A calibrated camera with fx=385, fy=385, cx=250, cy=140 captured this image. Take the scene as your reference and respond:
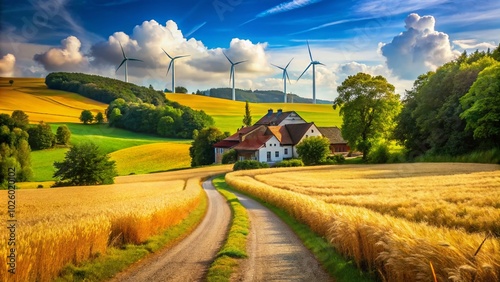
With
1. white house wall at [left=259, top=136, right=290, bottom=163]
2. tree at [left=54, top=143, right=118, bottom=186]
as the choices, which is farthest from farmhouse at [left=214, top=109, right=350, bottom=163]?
tree at [left=54, top=143, right=118, bottom=186]

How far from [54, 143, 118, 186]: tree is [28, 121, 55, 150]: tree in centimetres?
2797

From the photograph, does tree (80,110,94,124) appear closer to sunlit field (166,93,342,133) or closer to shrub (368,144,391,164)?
sunlit field (166,93,342,133)

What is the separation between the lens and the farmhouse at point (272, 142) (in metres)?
89.9

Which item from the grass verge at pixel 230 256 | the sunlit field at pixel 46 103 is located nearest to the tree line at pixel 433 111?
the grass verge at pixel 230 256

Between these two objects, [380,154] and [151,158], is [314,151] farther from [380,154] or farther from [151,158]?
[151,158]

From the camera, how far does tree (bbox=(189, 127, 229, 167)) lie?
317 ft

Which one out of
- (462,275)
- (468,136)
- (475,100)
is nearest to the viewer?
(462,275)

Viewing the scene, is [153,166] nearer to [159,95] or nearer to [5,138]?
[5,138]

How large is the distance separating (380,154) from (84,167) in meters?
51.9

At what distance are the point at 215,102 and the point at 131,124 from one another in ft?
204

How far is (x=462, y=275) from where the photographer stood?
6047 mm

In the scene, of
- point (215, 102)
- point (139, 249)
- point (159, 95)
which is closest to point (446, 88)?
point (139, 249)

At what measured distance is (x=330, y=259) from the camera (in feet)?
38.5

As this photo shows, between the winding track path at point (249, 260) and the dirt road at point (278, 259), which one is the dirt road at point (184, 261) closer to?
the winding track path at point (249, 260)
